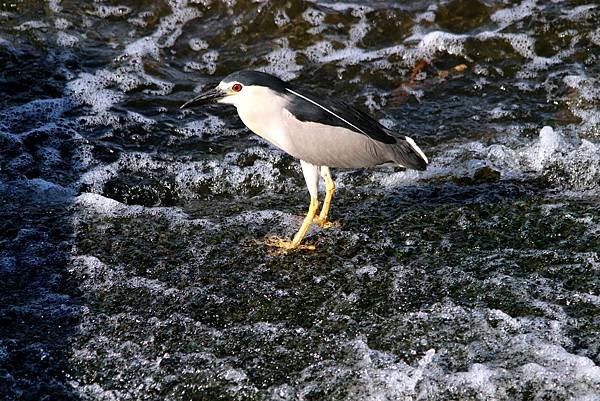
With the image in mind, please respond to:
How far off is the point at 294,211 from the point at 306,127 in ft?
2.54

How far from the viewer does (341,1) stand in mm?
8562

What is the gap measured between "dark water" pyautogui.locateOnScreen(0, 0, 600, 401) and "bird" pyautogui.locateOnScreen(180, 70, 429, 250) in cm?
42

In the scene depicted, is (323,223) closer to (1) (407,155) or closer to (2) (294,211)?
(2) (294,211)

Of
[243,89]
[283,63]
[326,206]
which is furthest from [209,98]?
[283,63]

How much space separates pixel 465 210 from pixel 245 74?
5.48 feet

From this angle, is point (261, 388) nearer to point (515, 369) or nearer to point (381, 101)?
point (515, 369)

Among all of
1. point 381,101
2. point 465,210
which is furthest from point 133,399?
point 381,101

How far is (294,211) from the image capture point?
5.44 meters

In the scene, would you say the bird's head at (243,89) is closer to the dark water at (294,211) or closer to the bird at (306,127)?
the bird at (306,127)

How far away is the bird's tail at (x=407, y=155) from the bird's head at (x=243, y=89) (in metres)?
0.81

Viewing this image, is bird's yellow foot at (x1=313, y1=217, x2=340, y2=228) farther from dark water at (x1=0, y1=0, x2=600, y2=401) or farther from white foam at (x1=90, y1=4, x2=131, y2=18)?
white foam at (x1=90, y1=4, x2=131, y2=18)

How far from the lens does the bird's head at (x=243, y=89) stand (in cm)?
483

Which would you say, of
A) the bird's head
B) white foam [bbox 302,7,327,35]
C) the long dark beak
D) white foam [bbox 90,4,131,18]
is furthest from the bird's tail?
white foam [bbox 90,4,131,18]

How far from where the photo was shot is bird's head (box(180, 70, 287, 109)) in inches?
190
